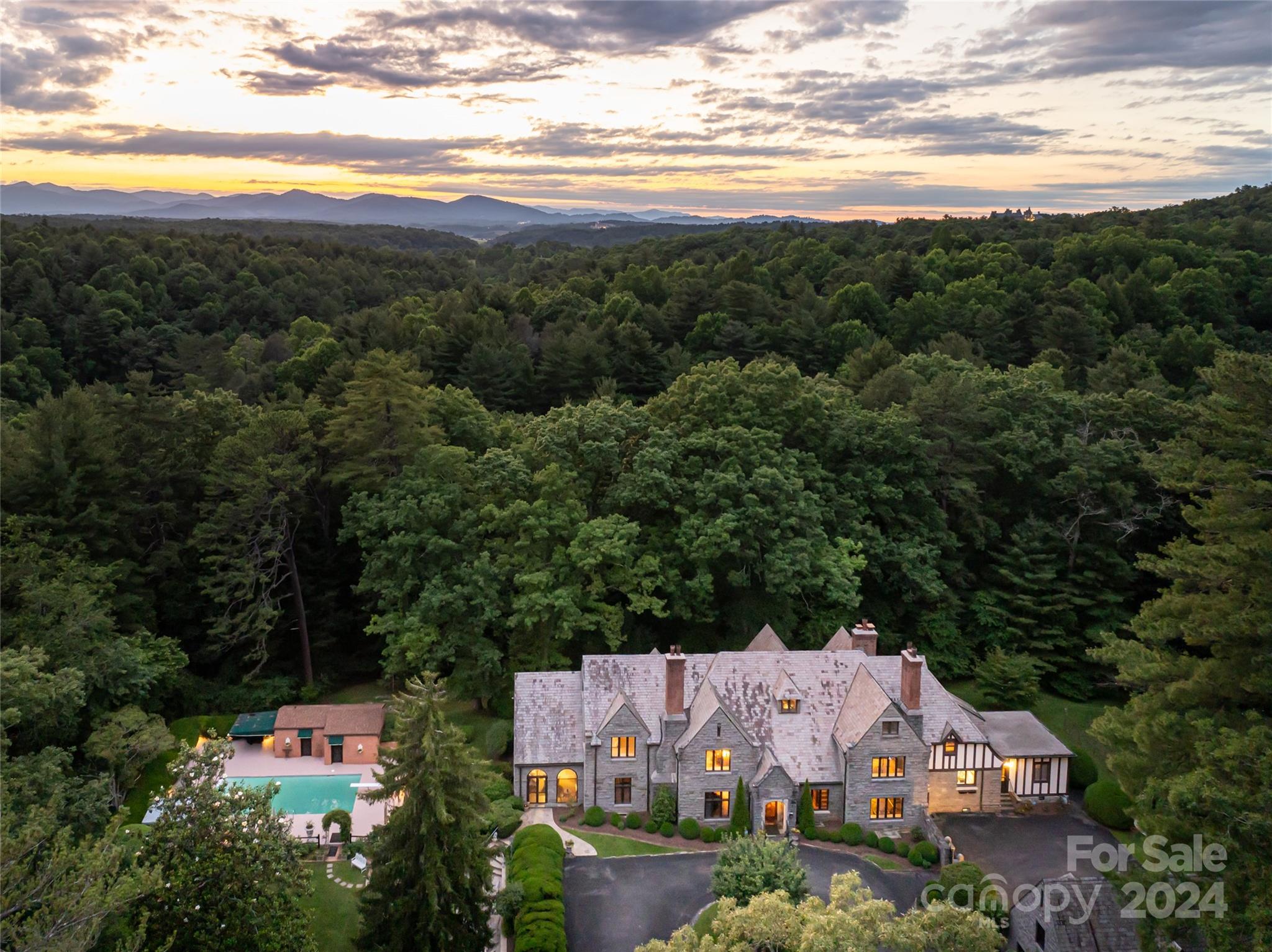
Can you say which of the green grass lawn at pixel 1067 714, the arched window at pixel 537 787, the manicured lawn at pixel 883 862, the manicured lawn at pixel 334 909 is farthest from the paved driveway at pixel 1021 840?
the manicured lawn at pixel 334 909

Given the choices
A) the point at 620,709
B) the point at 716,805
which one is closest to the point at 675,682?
the point at 620,709

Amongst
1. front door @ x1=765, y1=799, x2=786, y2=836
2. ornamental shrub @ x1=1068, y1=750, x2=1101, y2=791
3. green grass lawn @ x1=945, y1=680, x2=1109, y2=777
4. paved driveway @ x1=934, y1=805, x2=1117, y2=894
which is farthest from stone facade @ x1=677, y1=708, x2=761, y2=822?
green grass lawn @ x1=945, y1=680, x2=1109, y2=777

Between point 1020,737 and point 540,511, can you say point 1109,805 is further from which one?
point 540,511

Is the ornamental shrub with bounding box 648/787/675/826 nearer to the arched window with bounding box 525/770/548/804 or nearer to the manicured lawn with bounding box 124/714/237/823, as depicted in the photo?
the arched window with bounding box 525/770/548/804

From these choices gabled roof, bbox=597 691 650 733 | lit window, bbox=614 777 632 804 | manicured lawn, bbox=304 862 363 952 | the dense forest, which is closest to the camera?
manicured lawn, bbox=304 862 363 952

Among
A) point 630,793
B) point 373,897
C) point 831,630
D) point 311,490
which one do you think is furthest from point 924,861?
point 311,490

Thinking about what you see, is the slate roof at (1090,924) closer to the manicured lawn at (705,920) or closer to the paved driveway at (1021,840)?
the paved driveway at (1021,840)

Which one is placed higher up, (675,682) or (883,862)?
(675,682)
